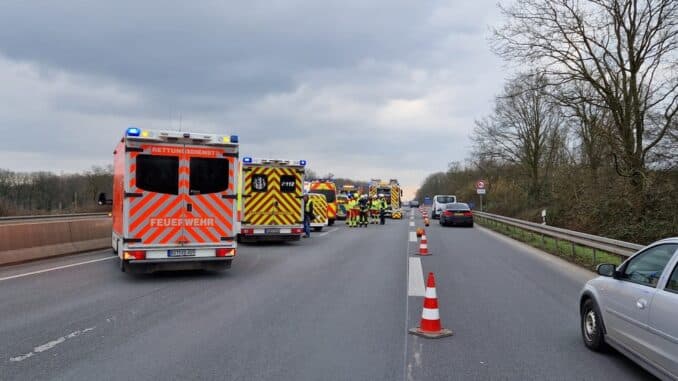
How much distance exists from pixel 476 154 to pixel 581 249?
30436 mm

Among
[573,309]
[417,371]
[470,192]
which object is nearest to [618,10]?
[573,309]

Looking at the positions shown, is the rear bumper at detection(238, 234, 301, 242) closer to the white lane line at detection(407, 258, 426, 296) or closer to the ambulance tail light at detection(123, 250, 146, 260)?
the white lane line at detection(407, 258, 426, 296)

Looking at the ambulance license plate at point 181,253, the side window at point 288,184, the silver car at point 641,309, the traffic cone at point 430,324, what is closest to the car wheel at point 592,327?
the silver car at point 641,309

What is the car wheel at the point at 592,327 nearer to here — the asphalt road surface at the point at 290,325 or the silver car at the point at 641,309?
the silver car at the point at 641,309

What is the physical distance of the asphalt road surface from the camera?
5262 millimetres

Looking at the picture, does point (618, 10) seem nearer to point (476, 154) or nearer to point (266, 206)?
point (266, 206)

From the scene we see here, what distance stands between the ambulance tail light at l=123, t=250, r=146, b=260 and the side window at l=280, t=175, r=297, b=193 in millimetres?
9151

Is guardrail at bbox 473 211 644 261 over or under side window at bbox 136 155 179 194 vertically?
under

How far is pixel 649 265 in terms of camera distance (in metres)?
5.11

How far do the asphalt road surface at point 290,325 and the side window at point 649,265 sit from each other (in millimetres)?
885

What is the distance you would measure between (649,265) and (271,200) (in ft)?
50.0

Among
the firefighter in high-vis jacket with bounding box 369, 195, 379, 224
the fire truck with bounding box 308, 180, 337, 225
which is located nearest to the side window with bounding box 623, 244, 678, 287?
the fire truck with bounding box 308, 180, 337, 225

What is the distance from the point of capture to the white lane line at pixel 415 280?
31.6ft

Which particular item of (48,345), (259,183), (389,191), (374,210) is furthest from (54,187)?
(48,345)
